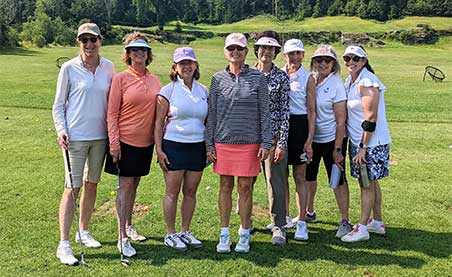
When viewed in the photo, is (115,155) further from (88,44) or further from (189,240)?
(189,240)

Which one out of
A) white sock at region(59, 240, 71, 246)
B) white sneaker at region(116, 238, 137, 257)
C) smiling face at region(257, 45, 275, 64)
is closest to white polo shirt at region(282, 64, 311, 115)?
smiling face at region(257, 45, 275, 64)

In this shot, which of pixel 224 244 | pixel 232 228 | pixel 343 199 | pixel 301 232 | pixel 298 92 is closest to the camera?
pixel 224 244

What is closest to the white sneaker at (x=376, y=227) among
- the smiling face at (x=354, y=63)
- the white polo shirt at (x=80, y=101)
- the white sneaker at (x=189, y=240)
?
the smiling face at (x=354, y=63)

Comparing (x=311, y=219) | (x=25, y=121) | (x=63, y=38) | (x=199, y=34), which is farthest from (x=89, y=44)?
(x=199, y=34)

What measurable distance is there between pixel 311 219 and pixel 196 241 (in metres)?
1.70

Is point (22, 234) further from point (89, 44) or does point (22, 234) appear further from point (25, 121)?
point (25, 121)

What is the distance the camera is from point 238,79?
17.8ft

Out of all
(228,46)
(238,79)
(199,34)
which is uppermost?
(228,46)

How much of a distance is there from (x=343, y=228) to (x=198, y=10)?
481 feet

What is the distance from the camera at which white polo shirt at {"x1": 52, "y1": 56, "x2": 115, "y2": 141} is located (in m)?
5.34

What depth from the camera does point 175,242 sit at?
5785 millimetres

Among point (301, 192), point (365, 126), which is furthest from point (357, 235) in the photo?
point (365, 126)

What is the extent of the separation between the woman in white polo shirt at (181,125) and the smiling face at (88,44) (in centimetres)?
81

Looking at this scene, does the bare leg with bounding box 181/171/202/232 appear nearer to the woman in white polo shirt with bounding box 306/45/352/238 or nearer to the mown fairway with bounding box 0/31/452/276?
the mown fairway with bounding box 0/31/452/276
